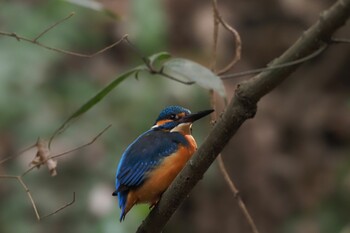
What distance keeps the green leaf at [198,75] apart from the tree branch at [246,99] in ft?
0.25

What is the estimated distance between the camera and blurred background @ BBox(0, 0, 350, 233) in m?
4.78

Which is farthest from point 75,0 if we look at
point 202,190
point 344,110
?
point 344,110

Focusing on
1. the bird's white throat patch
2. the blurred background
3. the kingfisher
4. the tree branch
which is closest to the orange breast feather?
the kingfisher

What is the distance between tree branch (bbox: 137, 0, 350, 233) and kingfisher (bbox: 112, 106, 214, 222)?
0.34 metres

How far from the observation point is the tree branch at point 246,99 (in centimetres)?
159

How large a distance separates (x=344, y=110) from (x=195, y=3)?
1.68 meters

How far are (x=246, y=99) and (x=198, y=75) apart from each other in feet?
0.43

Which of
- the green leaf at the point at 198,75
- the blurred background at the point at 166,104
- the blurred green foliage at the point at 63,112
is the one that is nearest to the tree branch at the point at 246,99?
the green leaf at the point at 198,75

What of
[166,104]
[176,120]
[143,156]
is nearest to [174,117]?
[176,120]

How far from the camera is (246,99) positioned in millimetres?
1775

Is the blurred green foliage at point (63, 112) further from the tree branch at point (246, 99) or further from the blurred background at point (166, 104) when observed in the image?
the tree branch at point (246, 99)

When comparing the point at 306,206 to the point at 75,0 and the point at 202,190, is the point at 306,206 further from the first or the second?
the point at 75,0

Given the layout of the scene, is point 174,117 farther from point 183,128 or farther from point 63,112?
point 63,112

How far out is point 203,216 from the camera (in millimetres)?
5938
